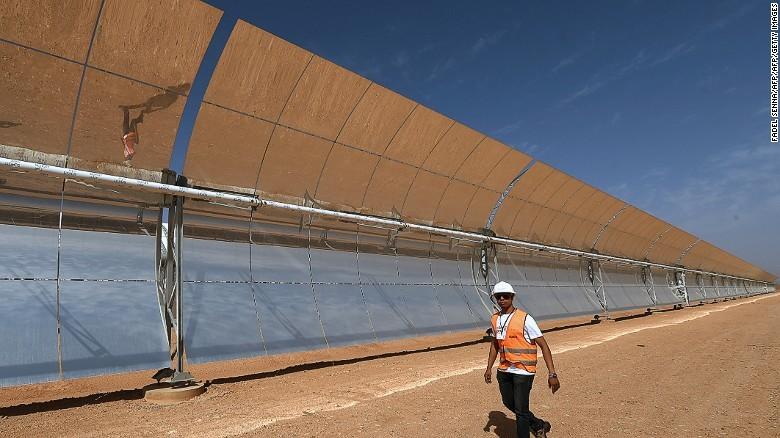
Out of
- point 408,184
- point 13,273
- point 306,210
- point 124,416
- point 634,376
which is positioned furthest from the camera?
point 408,184

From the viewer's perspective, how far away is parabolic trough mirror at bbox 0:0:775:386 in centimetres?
852

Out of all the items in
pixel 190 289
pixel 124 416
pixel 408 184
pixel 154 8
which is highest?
pixel 154 8

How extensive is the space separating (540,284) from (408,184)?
12170 mm

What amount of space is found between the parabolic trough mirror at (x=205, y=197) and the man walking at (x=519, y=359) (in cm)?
639

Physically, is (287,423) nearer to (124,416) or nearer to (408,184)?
(124,416)

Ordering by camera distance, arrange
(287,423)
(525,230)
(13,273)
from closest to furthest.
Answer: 1. (287,423)
2. (13,273)
3. (525,230)

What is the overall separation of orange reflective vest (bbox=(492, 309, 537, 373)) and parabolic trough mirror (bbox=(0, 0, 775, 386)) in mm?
6435

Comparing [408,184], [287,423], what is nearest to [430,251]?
[408,184]

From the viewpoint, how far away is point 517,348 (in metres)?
4.99

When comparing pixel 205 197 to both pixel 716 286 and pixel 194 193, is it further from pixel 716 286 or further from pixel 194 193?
pixel 716 286

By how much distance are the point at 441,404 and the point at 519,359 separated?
2935 mm

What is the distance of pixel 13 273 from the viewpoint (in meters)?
8.53

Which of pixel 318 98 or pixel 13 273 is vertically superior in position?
pixel 318 98

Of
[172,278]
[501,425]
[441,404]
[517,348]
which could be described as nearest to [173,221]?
[172,278]
